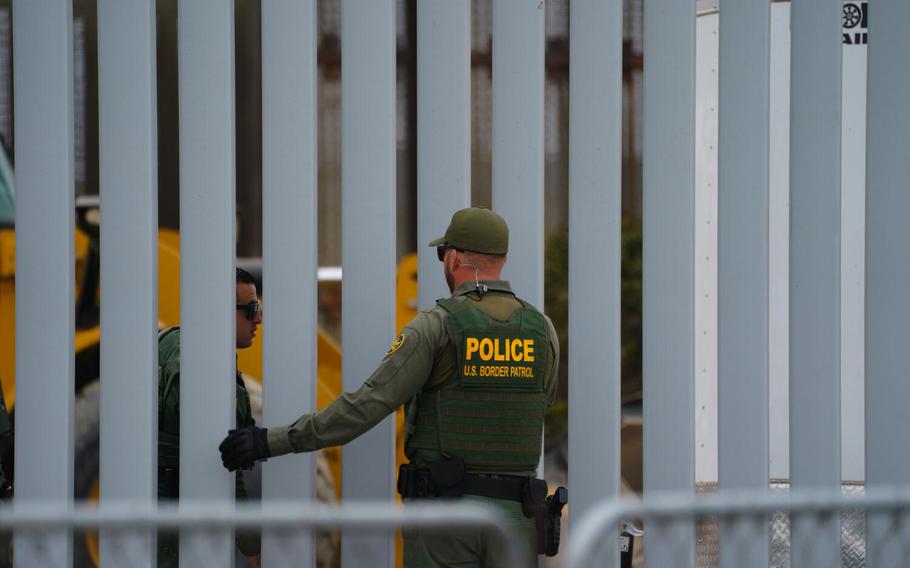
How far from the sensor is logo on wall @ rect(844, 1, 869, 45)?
3797 millimetres

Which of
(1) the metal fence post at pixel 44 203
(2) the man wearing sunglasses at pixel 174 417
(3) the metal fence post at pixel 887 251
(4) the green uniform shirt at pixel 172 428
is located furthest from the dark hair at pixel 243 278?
(3) the metal fence post at pixel 887 251

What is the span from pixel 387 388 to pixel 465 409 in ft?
0.68

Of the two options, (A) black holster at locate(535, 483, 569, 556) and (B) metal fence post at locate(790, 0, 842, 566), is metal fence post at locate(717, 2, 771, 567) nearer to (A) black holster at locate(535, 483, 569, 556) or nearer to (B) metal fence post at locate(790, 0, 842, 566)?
(B) metal fence post at locate(790, 0, 842, 566)

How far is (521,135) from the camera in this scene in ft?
9.39

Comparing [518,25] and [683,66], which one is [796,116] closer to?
[683,66]

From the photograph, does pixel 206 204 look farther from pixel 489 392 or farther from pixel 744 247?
pixel 744 247

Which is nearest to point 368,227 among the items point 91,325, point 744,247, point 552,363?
point 552,363

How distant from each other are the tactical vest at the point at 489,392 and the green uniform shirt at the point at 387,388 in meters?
0.03

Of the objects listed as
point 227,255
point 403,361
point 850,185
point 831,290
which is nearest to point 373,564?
point 403,361

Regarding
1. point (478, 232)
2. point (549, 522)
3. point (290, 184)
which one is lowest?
point (549, 522)

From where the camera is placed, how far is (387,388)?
8.52ft

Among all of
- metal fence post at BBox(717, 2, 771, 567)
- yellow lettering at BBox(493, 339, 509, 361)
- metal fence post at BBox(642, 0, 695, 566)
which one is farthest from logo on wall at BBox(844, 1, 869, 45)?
yellow lettering at BBox(493, 339, 509, 361)

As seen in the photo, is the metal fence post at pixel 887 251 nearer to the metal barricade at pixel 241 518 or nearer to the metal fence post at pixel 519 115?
the metal fence post at pixel 519 115

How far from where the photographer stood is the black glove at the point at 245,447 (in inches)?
106
